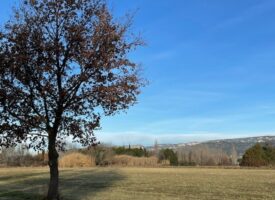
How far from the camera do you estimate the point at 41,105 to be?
17.2 metres

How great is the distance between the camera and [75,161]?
88250 millimetres

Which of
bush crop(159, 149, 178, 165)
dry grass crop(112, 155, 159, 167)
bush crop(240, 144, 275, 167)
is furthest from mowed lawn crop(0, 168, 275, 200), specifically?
bush crop(159, 149, 178, 165)

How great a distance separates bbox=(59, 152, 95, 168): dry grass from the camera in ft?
285

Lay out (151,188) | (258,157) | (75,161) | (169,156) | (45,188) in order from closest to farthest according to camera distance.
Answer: (45,188) < (151,188) < (258,157) < (75,161) < (169,156)

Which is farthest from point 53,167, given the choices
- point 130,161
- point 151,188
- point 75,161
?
point 130,161

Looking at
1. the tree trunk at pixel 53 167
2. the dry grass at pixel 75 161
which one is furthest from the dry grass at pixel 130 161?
the tree trunk at pixel 53 167

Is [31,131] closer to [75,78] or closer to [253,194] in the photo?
[75,78]

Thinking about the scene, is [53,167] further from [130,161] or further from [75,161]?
[130,161]

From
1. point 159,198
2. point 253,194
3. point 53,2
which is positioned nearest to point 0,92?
point 53,2

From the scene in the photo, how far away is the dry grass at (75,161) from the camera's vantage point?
285ft

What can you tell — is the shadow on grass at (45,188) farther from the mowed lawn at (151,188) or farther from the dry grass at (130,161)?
the dry grass at (130,161)

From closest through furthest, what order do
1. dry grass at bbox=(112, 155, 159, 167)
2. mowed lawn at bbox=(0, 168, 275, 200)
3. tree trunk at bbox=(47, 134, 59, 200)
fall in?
tree trunk at bbox=(47, 134, 59, 200) < mowed lawn at bbox=(0, 168, 275, 200) < dry grass at bbox=(112, 155, 159, 167)

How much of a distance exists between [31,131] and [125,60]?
402cm

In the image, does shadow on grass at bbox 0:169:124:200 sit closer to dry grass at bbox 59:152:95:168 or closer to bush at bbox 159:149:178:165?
dry grass at bbox 59:152:95:168
